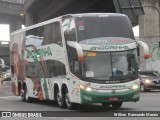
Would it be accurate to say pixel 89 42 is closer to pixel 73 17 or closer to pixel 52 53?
pixel 73 17

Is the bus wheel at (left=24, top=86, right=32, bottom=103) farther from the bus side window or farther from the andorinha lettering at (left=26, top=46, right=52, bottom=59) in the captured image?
the bus side window

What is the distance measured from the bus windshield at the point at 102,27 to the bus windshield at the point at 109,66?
718mm

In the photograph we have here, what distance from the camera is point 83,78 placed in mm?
17531

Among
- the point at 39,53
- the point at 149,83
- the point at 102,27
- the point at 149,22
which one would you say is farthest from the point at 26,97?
the point at 149,22

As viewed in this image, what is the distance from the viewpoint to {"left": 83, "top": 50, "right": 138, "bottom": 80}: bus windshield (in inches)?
690

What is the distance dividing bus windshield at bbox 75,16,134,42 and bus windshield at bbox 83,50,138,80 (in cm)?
72

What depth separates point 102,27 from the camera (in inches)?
717

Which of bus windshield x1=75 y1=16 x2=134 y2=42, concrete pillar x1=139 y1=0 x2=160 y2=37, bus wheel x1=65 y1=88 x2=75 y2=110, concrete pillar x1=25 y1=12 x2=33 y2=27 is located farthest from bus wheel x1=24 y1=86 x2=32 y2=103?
concrete pillar x1=25 y1=12 x2=33 y2=27

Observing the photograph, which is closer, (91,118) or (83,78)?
(91,118)

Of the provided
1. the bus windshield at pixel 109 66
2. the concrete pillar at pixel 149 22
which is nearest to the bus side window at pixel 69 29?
the bus windshield at pixel 109 66

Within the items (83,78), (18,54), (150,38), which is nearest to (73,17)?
(83,78)

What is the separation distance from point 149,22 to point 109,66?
30925mm

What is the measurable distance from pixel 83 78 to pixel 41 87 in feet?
17.3

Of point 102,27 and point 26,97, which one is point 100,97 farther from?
point 26,97
